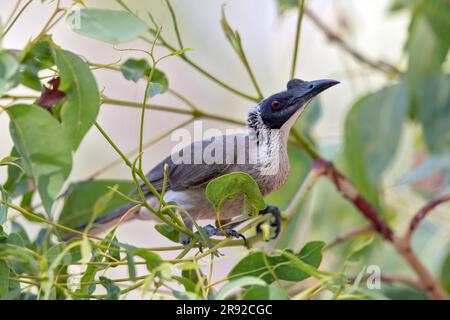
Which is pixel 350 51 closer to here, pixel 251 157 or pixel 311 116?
pixel 311 116

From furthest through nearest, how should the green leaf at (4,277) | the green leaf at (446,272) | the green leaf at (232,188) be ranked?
the green leaf at (446,272)
the green leaf at (232,188)
the green leaf at (4,277)

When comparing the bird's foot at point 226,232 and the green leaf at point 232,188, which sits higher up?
the green leaf at point 232,188

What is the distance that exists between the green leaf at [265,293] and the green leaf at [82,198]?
1446mm

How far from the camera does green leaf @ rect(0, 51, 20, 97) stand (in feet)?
6.05

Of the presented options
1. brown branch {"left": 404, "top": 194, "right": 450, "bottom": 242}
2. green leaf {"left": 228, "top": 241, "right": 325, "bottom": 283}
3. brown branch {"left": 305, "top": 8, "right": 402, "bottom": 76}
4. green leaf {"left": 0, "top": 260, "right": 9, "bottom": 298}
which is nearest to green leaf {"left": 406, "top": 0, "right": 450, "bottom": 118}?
brown branch {"left": 305, "top": 8, "right": 402, "bottom": 76}

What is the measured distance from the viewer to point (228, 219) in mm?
3180

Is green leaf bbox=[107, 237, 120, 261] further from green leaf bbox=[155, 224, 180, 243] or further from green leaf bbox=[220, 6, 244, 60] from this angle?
green leaf bbox=[220, 6, 244, 60]

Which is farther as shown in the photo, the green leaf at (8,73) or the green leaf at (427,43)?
the green leaf at (427,43)

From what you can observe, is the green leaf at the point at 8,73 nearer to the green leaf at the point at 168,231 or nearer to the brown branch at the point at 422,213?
the green leaf at the point at 168,231

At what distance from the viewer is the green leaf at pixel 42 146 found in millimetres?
1974

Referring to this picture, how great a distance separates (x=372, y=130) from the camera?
162 inches

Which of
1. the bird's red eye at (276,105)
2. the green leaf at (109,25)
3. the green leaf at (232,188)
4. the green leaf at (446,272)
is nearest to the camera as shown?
the green leaf at (109,25)

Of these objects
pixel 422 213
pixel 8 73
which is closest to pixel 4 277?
pixel 8 73

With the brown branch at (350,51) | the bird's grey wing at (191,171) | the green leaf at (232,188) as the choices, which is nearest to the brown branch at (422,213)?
the bird's grey wing at (191,171)
